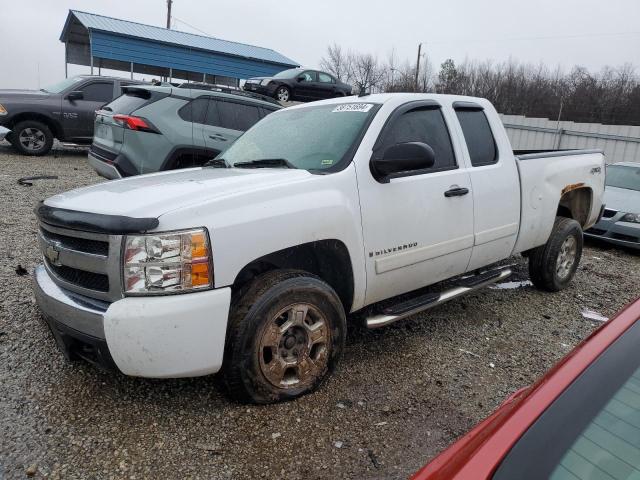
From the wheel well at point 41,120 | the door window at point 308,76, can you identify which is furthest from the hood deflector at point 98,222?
the door window at point 308,76

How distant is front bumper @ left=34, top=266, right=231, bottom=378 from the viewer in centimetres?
241

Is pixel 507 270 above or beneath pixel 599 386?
beneath

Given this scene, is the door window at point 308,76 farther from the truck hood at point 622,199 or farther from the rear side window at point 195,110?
the truck hood at point 622,199

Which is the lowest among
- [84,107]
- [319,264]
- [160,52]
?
[319,264]

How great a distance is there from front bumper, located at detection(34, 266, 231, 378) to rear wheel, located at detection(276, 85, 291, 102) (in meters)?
18.4

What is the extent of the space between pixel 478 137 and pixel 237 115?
4917 millimetres

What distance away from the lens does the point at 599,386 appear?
1184 mm

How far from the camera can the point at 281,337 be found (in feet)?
9.39

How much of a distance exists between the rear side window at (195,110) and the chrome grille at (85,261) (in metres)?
4.87

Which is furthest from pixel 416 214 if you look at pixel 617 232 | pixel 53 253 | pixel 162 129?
pixel 617 232

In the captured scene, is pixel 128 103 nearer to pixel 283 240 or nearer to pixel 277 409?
pixel 283 240

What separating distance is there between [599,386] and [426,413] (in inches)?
76.8

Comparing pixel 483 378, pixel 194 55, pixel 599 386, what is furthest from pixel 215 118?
pixel 194 55

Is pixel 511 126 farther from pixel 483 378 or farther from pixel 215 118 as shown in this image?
pixel 483 378
